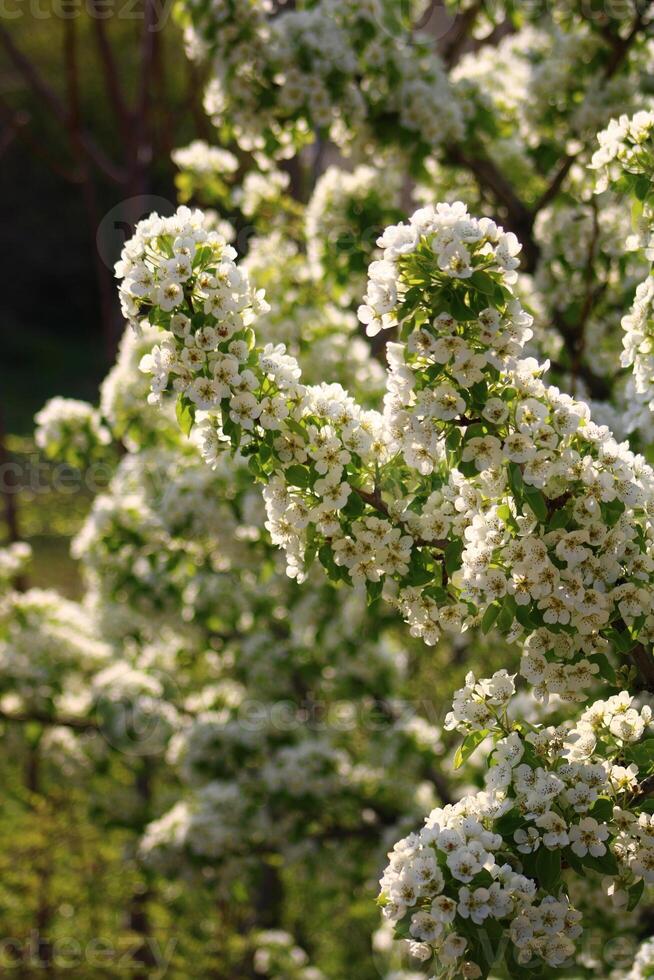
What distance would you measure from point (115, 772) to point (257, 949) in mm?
1446

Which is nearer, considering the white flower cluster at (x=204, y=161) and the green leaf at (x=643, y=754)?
the green leaf at (x=643, y=754)

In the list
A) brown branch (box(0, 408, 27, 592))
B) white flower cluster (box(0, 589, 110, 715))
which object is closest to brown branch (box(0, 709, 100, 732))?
white flower cluster (box(0, 589, 110, 715))

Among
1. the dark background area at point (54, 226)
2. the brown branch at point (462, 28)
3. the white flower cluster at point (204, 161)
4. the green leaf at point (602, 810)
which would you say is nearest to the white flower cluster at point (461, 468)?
the green leaf at point (602, 810)

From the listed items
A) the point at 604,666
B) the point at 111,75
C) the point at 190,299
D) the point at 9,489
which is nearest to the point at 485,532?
the point at 604,666

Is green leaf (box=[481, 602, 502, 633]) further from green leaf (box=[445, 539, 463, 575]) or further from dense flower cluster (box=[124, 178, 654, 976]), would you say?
green leaf (box=[445, 539, 463, 575])

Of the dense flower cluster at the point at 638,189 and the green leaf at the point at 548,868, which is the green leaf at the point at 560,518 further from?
the green leaf at the point at 548,868

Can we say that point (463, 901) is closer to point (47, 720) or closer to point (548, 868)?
point (548, 868)

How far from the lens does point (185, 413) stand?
2.20 metres

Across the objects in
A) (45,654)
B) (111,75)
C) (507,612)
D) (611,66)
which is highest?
(111,75)

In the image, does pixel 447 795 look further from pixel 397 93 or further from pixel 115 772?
pixel 397 93

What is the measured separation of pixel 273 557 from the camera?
14.4 ft

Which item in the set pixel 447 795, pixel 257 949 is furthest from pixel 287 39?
pixel 257 949

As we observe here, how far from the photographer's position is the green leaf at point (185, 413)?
2.19 meters

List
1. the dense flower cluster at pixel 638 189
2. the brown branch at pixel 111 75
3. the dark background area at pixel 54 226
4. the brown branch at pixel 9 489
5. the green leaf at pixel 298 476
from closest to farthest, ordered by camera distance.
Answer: the green leaf at pixel 298 476, the dense flower cluster at pixel 638 189, the brown branch at pixel 111 75, the brown branch at pixel 9 489, the dark background area at pixel 54 226
